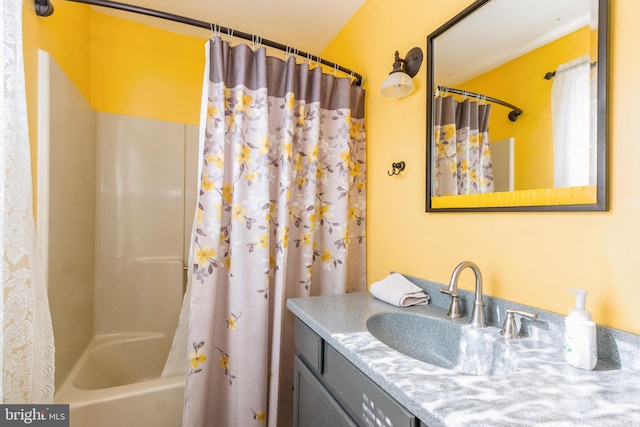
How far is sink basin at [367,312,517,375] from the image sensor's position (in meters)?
0.80

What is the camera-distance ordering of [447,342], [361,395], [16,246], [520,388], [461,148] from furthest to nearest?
[461,148] < [447,342] < [16,246] < [361,395] < [520,388]

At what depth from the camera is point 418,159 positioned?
1273mm

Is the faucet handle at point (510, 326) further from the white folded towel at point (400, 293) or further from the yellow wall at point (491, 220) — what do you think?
the white folded towel at point (400, 293)

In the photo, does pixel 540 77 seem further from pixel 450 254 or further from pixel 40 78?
pixel 40 78

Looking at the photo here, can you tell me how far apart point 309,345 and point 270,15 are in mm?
1881

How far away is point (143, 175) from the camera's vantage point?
2.07 meters

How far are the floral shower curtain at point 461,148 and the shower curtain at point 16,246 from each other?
4.52 feet

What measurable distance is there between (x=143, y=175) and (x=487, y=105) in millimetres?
2109

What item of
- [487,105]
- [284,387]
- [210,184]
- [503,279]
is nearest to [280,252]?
[210,184]

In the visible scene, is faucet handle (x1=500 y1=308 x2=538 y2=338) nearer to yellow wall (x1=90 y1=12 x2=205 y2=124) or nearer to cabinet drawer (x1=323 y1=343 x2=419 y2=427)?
cabinet drawer (x1=323 y1=343 x2=419 y2=427)

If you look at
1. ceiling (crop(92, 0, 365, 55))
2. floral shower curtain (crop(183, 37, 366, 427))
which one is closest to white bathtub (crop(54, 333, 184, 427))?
floral shower curtain (crop(183, 37, 366, 427))

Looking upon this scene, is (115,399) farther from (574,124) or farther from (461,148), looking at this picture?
(574,124)

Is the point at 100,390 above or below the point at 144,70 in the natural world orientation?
below
